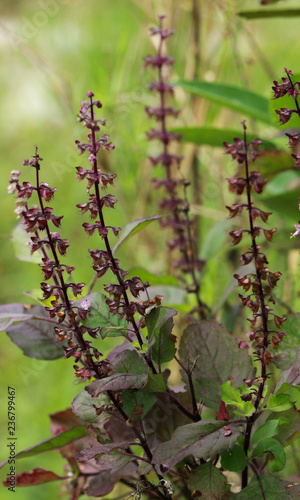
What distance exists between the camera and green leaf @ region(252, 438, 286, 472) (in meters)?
0.34

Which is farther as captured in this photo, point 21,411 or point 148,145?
point 21,411

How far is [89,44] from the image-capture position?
1257mm

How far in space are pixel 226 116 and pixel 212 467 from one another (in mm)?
873

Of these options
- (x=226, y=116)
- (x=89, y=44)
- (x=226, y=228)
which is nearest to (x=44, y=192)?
(x=226, y=228)

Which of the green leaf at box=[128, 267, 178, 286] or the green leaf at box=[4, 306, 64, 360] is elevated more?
the green leaf at box=[128, 267, 178, 286]

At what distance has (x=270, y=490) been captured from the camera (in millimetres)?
339

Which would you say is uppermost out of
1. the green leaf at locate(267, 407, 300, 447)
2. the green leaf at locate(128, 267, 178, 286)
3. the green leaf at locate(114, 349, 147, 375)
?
the green leaf at locate(128, 267, 178, 286)

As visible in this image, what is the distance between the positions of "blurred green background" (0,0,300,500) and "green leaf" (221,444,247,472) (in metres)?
0.28

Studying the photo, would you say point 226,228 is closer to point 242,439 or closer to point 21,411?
point 242,439

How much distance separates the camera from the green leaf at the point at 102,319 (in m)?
0.36

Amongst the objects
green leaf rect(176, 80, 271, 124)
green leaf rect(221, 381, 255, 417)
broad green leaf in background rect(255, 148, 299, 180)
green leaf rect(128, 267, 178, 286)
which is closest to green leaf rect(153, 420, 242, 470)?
green leaf rect(221, 381, 255, 417)

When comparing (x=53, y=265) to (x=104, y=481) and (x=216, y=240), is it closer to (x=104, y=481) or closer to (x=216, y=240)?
(x=104, y=481)

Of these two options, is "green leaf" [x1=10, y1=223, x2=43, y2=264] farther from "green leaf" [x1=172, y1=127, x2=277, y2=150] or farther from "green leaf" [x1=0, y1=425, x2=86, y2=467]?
"green leaf" [x1=172, y1=127, x2=277, y2=150]

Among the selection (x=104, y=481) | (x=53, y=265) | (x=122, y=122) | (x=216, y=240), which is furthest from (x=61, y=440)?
(x=122, y=122)
